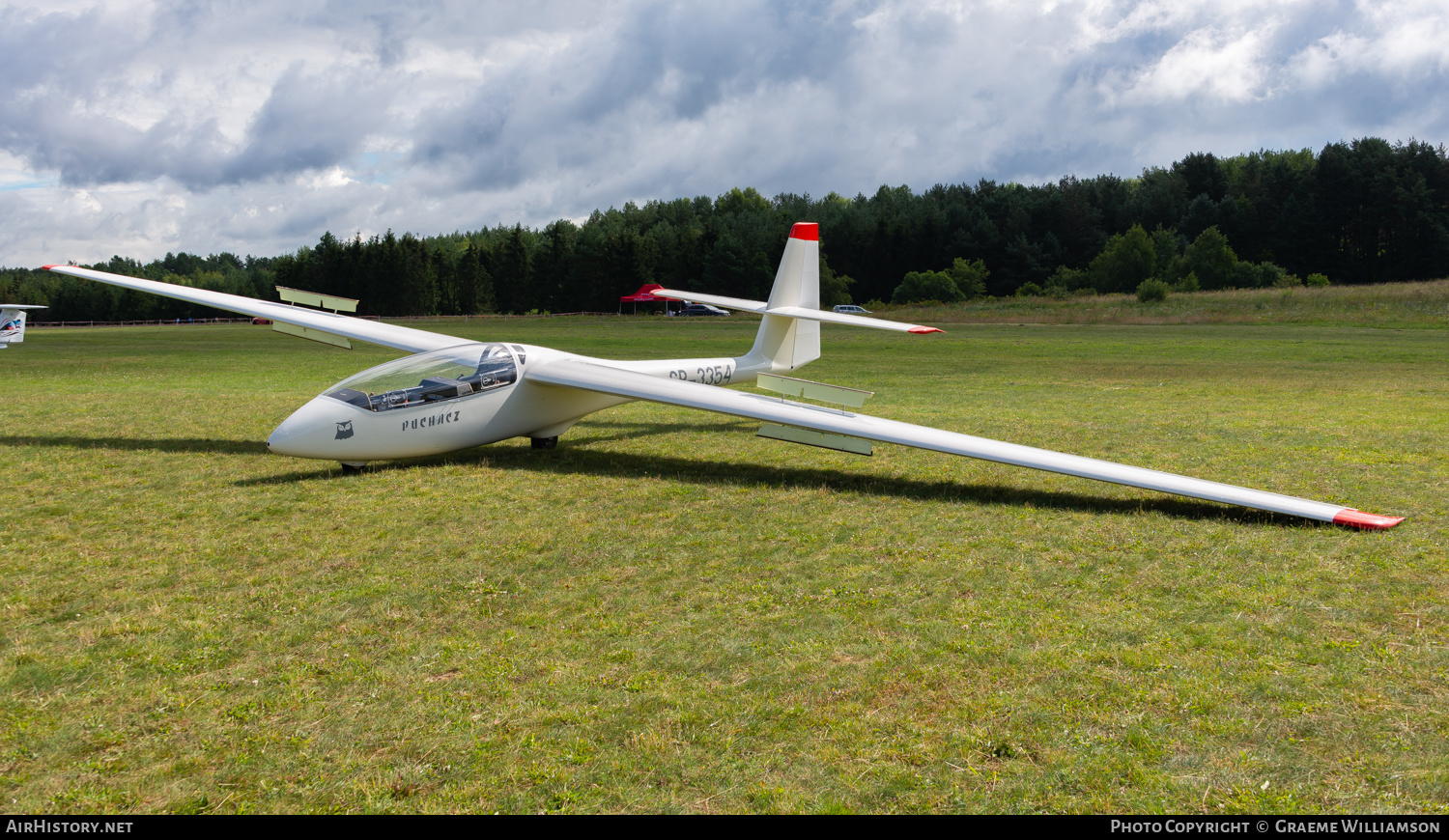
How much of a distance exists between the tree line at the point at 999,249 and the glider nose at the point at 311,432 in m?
87.7

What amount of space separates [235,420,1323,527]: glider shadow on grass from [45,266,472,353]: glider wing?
2.75 meters

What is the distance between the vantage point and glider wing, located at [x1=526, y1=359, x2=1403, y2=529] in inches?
365

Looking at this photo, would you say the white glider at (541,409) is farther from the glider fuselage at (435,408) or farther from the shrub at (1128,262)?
the shrub at (1128,262)

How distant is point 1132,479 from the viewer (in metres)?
9.82

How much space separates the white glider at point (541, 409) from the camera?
33.3ft

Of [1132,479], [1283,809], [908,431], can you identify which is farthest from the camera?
[908,431]

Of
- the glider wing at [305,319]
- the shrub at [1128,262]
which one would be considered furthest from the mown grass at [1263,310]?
the glider wing at [305,319]

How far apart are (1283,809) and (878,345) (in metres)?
38.8

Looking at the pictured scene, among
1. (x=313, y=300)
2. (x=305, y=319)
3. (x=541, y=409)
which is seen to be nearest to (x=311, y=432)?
(x=541, y=409)

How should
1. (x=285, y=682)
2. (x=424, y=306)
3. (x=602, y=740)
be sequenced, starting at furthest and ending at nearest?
(x=424, y=306) → (x=285, y=682) → (x=602, y=740)

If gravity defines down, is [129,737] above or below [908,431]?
below

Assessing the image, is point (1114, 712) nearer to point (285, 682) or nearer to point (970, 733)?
point (970, 733)

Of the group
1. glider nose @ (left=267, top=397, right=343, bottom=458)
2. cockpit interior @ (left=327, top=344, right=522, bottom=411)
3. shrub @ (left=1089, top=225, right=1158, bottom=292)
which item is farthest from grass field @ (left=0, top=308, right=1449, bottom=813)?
shrub @ (left=1089, top=225, right=1158, bottom=292)

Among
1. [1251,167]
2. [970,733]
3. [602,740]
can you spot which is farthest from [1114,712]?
[1251,167]
